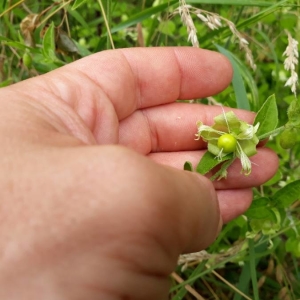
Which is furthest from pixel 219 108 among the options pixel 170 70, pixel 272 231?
pixel 272 231

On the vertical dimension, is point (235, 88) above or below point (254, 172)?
above

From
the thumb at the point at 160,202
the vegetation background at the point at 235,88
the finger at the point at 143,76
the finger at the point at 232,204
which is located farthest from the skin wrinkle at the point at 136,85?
the thumb at the point at 160,202

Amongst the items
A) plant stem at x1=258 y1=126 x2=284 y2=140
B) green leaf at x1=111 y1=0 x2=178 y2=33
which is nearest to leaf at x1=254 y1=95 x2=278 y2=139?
plant stem at x1=258 y1=126 x2=284 y2=140

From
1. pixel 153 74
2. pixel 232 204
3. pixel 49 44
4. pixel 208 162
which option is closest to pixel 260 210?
pixel 232 204

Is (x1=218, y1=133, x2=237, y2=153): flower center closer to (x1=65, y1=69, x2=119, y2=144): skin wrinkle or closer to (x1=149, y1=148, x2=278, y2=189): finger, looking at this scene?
(x1=149, y1=148, x2=278, y2=189): finger

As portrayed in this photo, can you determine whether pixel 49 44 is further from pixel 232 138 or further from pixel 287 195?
pixel 287 195

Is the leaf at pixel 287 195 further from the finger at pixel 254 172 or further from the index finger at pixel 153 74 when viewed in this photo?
the index finger at pixel 153 74
